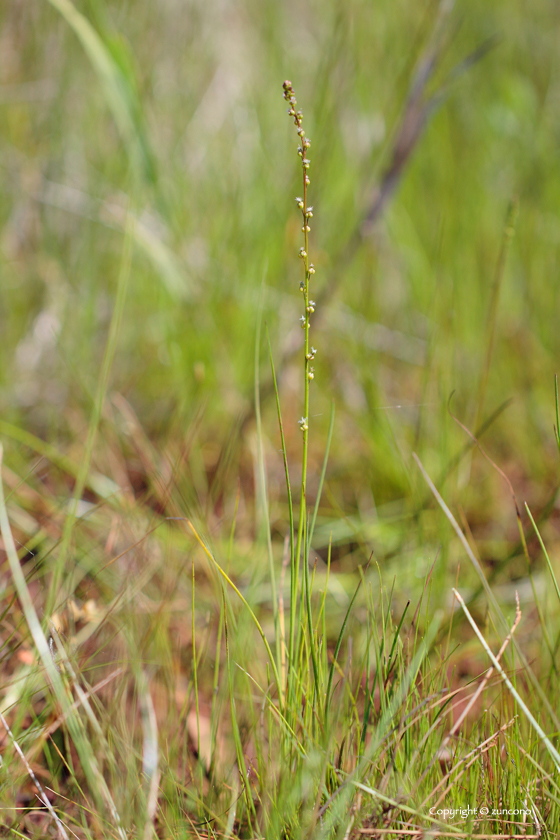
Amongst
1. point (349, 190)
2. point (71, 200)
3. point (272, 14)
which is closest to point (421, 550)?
point (349, 190)

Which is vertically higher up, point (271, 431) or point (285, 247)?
point (285, 247)

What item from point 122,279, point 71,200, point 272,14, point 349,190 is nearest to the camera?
point 122,279

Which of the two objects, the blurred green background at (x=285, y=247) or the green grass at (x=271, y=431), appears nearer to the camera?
the green grass at (x=271, y=431)

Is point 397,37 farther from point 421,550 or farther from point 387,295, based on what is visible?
point 421,550
